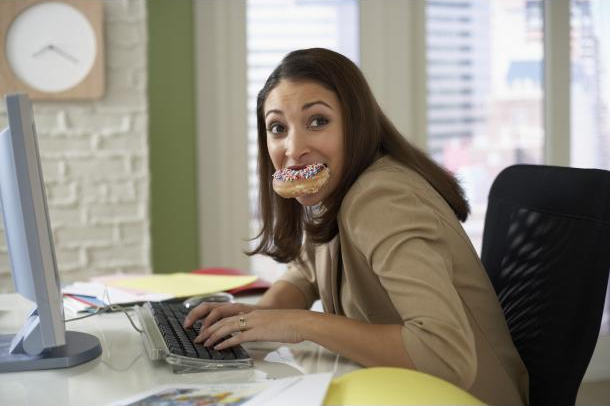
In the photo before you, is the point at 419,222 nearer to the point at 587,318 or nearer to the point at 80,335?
the point at 587,318

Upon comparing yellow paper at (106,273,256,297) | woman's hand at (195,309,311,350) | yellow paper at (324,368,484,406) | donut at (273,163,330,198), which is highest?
donut at (273,163,330,198)

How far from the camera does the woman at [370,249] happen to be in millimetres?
1086

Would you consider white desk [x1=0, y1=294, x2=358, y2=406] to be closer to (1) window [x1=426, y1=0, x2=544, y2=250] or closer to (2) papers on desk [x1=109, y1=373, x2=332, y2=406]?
(2) papers on desk [x1=109, y1=373, x2=332, y2=406]

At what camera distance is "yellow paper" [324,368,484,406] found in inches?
33.3

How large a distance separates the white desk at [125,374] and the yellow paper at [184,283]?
0.41 metres

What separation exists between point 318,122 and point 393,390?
601 millimetres

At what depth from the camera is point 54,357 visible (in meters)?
1.13

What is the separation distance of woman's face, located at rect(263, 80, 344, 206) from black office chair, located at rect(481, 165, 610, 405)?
0.40 m

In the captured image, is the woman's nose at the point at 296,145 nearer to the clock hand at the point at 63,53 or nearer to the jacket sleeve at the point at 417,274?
the jacket sleeve at the point at 417,274

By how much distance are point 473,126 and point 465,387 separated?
279cm

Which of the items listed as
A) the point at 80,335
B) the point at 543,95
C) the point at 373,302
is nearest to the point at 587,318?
the point at 373,302

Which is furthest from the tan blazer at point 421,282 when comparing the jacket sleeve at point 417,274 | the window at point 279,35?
the window at point 279,35

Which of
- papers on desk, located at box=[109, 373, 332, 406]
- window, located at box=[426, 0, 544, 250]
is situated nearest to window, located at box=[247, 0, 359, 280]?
window, located at box=[426, 0, 544, 250]

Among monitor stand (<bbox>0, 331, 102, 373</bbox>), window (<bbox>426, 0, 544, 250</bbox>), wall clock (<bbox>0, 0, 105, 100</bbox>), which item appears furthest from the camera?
window (<bbox>426, 0, 544, 250</bbox>)
